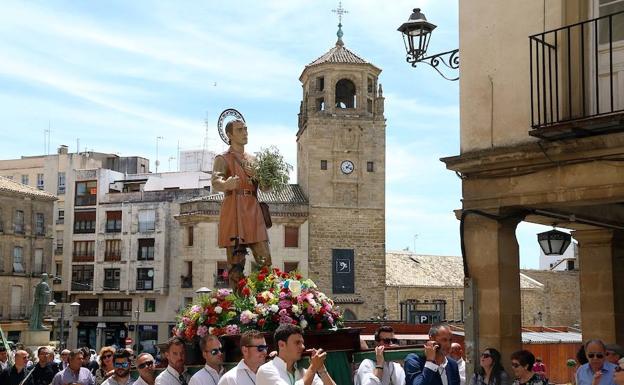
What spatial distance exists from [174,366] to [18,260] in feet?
170

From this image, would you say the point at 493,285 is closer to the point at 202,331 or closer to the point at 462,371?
the point at 462,371

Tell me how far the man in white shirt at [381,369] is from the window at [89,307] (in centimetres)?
5275

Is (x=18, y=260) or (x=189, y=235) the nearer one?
(x=189, y=235)

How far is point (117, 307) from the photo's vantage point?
190ft

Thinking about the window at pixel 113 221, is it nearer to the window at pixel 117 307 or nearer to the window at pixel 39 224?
the window at pixel 39 224

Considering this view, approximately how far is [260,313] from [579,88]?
3.73 m

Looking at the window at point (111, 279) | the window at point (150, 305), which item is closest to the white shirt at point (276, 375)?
the window at point (150, 305)

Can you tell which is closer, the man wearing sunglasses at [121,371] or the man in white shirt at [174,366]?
the man in white shirt at [174,366]

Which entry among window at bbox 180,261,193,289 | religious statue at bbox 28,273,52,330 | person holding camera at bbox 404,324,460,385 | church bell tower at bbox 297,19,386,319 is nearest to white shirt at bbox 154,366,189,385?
person holding camera at bbox 404,324,460,385

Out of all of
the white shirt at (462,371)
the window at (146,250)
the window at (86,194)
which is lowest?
the white shirt at (462,371)

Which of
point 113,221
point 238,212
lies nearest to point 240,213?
point 238,212

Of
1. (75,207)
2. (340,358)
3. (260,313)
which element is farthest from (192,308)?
(75,207)

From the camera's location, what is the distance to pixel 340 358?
8188 mm

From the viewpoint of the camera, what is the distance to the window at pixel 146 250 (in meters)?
57.9
